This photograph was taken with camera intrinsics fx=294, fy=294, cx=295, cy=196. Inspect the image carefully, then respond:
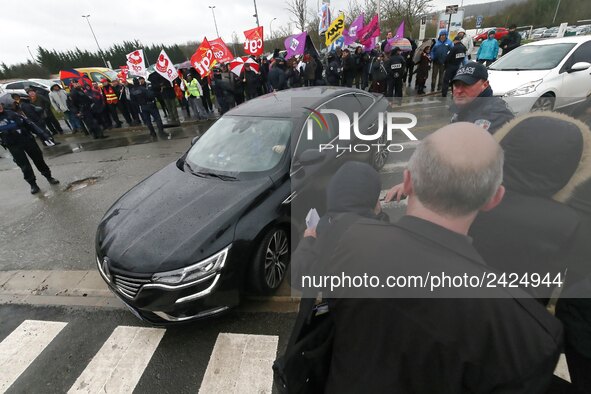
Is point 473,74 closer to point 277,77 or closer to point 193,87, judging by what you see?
point 277,77

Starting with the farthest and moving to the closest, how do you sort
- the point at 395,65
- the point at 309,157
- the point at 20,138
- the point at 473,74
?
the point at 395,65 < the point at 20,138 < the point at 309,157 < the point at 473,74

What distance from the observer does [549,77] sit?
629cm

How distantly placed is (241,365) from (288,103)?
3.04m

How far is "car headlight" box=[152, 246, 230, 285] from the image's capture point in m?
2.36

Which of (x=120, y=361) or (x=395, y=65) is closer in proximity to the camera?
(x=120, y=361)

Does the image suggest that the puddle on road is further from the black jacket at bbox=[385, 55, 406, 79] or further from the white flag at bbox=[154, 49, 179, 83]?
the black jacket at bbox=[385, 55, 406, 79]

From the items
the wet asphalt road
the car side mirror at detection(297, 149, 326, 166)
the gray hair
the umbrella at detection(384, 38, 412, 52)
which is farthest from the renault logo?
the umbrella at detection(384, 38, 412, 52)

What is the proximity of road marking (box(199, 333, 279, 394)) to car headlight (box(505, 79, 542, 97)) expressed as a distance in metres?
6.91

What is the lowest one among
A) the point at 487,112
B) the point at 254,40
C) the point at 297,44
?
the point at 487,112

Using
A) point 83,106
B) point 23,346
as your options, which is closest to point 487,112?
point 23,346

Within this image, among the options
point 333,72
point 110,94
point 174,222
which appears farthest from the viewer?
point 333,72

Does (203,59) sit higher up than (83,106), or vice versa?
(203,59)

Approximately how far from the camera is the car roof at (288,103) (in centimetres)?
367

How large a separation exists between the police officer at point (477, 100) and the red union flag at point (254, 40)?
9.20 meters
